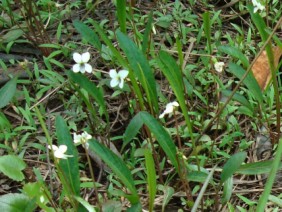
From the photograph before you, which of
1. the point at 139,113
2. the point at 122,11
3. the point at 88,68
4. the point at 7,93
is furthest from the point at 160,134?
the point at 7,93

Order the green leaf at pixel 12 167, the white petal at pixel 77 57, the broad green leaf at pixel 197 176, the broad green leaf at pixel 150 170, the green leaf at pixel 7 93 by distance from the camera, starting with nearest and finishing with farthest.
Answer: the broad green leaf at pixel 150 170 → the green leaf at pixel 12 167 → the broad green leaf at pixel 197 176 → the white petal at pixel 77 57 → the green leaf at pixel 7 93

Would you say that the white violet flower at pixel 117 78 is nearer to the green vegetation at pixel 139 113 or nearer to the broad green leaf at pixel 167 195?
the green vegetation at pixel 139 113

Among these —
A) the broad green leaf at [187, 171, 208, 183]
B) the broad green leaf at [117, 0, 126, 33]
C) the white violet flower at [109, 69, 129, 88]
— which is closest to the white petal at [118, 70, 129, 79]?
the white violet flower at [109, 69, 129, 88]

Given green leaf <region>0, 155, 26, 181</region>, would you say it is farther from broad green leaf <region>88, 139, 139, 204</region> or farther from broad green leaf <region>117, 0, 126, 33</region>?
broad green leaf <region>117, 0, 126, 33</region>

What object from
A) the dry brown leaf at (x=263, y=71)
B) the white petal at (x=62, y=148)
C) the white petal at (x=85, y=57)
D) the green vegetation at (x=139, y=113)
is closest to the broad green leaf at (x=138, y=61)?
the green vegetation at (x=139, y=113)

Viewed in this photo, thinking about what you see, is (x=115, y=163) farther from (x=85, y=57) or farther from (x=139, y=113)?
(x=85, y=57)

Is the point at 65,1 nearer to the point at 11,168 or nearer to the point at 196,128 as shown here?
the point at 196,128

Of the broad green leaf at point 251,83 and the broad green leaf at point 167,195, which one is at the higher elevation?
the broad green leaf at point 251,83
